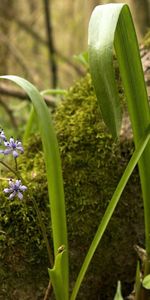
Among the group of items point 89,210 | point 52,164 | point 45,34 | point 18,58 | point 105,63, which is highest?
point 45,34

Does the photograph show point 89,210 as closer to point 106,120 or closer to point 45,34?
point 106,120

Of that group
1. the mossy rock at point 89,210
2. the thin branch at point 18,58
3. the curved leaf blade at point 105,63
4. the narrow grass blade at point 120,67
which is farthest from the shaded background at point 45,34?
the curved leaf blade at point 105,63

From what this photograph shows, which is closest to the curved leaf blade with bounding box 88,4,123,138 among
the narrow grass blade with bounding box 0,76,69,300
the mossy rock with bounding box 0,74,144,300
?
the narrow grass blade with bounding box 0,76,69,300

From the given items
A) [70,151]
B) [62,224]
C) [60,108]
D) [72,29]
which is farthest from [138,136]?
[72,29]

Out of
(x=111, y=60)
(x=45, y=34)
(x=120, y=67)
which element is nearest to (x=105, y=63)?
→ (x=111, y=60)

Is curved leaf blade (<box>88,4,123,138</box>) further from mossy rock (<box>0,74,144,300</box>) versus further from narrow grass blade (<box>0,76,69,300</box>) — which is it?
mossy rock (<box>0,74,144,300</box>)

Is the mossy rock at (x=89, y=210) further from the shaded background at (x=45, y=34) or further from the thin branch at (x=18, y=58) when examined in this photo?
the thin branch at (x=18, y=58)

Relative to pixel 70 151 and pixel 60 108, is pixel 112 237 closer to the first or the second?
pixel 70 151
